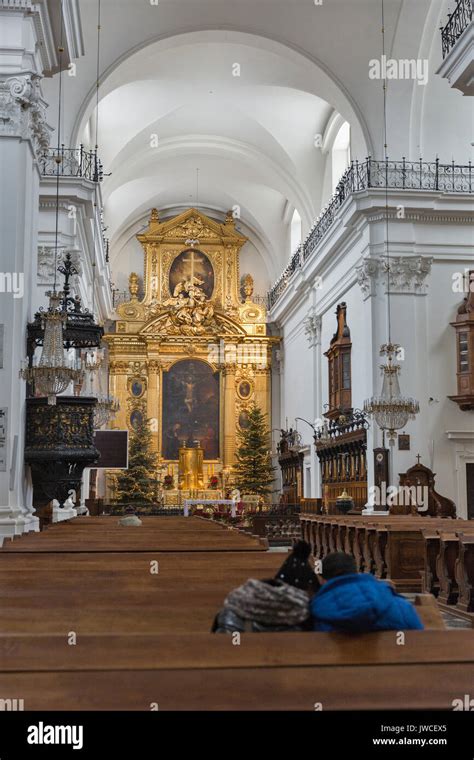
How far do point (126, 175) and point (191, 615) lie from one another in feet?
78.2

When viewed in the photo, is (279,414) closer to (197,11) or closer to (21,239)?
(197,11)

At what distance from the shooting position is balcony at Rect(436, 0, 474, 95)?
31.8ft

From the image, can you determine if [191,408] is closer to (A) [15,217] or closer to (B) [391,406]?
(B) [391,406]

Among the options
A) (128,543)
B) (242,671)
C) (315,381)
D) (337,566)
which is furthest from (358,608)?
(315,381)

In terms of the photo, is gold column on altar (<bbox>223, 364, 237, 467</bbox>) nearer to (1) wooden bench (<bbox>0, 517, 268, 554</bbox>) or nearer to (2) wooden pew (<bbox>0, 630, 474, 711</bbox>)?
(1) wooden bench (<bbox>0, 517, 268, 554</bbox>)

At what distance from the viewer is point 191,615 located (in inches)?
144

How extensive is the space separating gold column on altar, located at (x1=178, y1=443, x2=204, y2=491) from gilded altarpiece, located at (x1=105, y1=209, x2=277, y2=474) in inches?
17.9

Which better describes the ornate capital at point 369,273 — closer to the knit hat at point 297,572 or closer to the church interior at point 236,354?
the church interior at point 236,354

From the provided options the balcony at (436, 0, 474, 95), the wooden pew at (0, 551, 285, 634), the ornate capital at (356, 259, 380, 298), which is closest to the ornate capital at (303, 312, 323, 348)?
the ornate capital at (356, 259, 380, 298)

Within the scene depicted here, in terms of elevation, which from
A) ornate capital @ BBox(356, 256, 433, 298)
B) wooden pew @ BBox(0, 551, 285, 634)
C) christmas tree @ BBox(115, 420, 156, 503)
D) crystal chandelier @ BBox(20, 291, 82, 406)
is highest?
ornate capital @ BBox(356, 256, 433, 298)

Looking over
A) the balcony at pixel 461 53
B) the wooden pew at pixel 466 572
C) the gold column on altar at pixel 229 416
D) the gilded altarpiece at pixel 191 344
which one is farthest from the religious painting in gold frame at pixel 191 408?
the wooden pew at pixel 466 572

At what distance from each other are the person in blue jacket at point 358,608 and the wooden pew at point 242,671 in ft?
0.17

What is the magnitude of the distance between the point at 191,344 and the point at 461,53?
21.3 meters

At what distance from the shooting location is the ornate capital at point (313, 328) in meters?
23.8
